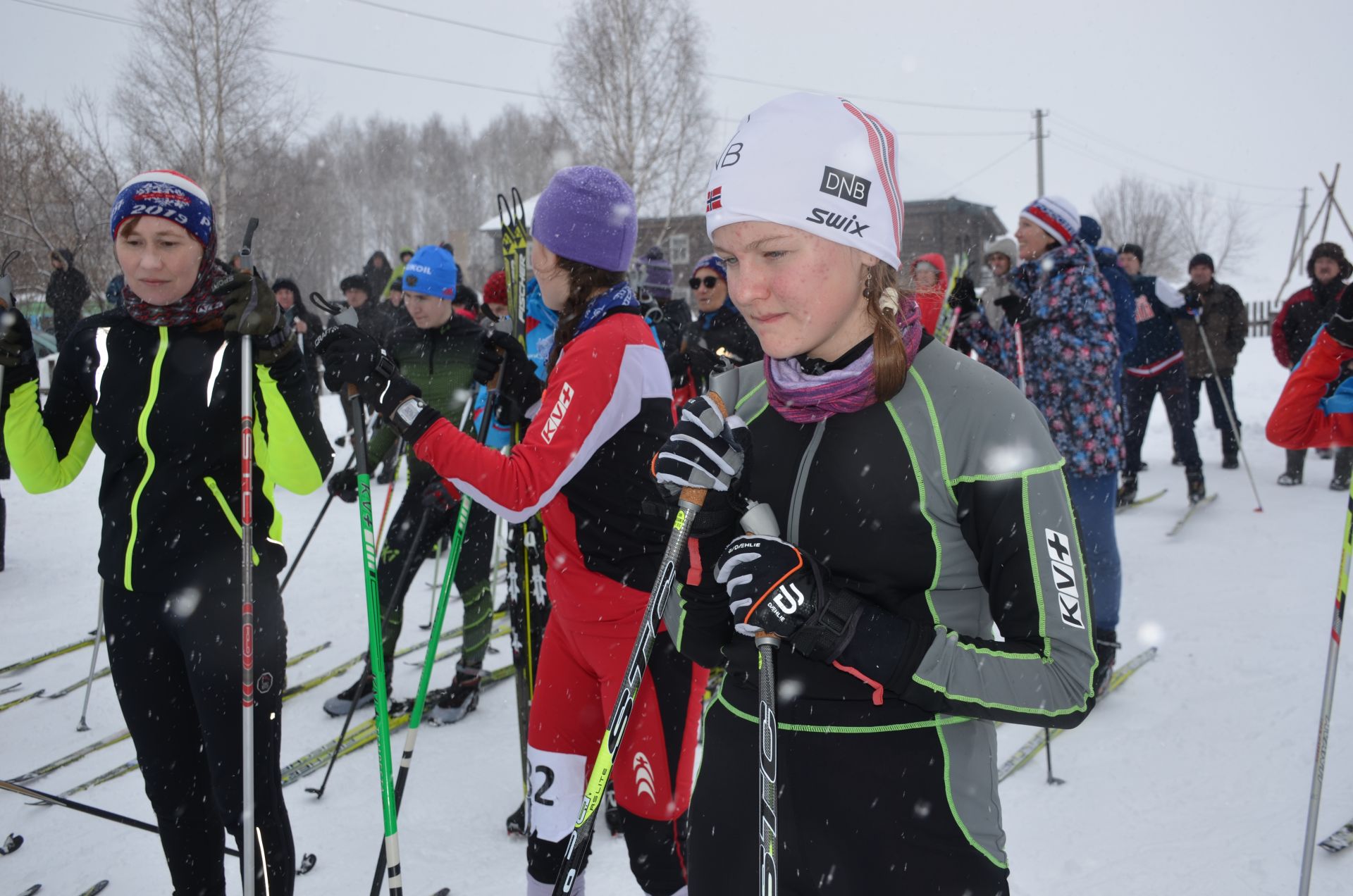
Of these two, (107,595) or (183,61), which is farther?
(183,61)

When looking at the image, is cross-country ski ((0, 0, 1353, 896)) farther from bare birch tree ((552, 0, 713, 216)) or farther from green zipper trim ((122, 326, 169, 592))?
bare birch tree ((552, 0, 713, 216))

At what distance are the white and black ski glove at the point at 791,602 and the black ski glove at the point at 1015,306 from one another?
4140 mm

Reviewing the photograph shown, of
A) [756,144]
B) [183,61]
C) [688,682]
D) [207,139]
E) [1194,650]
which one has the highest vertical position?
Result: [183,61]

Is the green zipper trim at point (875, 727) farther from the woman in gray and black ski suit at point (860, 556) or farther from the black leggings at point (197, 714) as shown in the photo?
the black leggings at point (197, 714)

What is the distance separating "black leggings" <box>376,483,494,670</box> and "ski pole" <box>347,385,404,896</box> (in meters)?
1.65

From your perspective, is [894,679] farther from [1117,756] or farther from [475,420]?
[475,420]

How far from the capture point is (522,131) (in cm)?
5216

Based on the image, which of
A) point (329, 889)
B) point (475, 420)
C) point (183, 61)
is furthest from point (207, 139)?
point (329, 889)

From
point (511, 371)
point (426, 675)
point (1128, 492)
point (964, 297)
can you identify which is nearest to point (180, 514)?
point (426, 675)

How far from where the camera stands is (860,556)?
1457mm

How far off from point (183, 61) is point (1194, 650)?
906 inches

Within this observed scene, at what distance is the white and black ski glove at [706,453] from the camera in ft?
4.93

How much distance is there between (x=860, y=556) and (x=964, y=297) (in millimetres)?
4215

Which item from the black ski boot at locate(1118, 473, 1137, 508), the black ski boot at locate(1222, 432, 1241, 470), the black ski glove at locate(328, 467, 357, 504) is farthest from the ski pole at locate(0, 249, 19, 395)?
the black ski boot at locate(1222, 432, 1241, 470)
